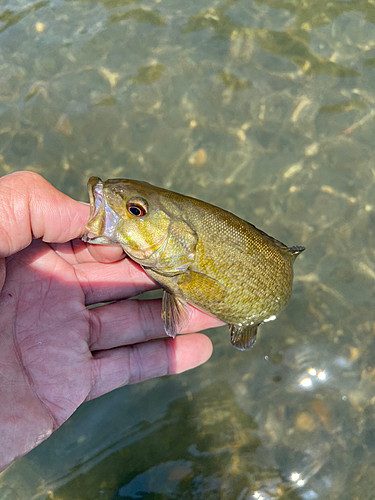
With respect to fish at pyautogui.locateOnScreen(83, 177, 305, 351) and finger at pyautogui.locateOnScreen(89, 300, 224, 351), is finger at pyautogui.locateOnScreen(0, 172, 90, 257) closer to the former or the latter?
fish at pyautogui.locateOnScreen(83, 177, 305, 351)

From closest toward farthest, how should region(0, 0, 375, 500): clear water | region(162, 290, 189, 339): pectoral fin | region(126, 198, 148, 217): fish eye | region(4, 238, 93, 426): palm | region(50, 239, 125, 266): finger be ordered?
region(126, 198, 148, 217): fish eye
region(4, 238, 93, 426): palm
region(162, 290, 189, 339): pectoral fin
region(50, 239, 125, 266): finger
region(0, 0, 375, 500): clear water

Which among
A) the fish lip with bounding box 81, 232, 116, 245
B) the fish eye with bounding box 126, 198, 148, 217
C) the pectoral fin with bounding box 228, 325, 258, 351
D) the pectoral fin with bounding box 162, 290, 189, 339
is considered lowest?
the pectoral fin with bounding box 228, 325, 258, 351

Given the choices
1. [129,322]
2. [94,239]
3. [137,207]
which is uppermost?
[137,207]

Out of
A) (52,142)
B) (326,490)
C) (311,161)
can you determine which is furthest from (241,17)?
(326,490)

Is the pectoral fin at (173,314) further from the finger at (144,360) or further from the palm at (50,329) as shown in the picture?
the palm at (50,329)

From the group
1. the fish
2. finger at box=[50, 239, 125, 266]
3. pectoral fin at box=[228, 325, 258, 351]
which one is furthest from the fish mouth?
pectoral fin at box=[228, 325, 258, 351]

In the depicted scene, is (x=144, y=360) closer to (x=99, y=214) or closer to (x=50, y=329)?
(x=50, y=329)

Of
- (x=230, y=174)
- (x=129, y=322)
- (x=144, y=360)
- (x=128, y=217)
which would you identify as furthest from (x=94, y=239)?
(x=230, y=174)
